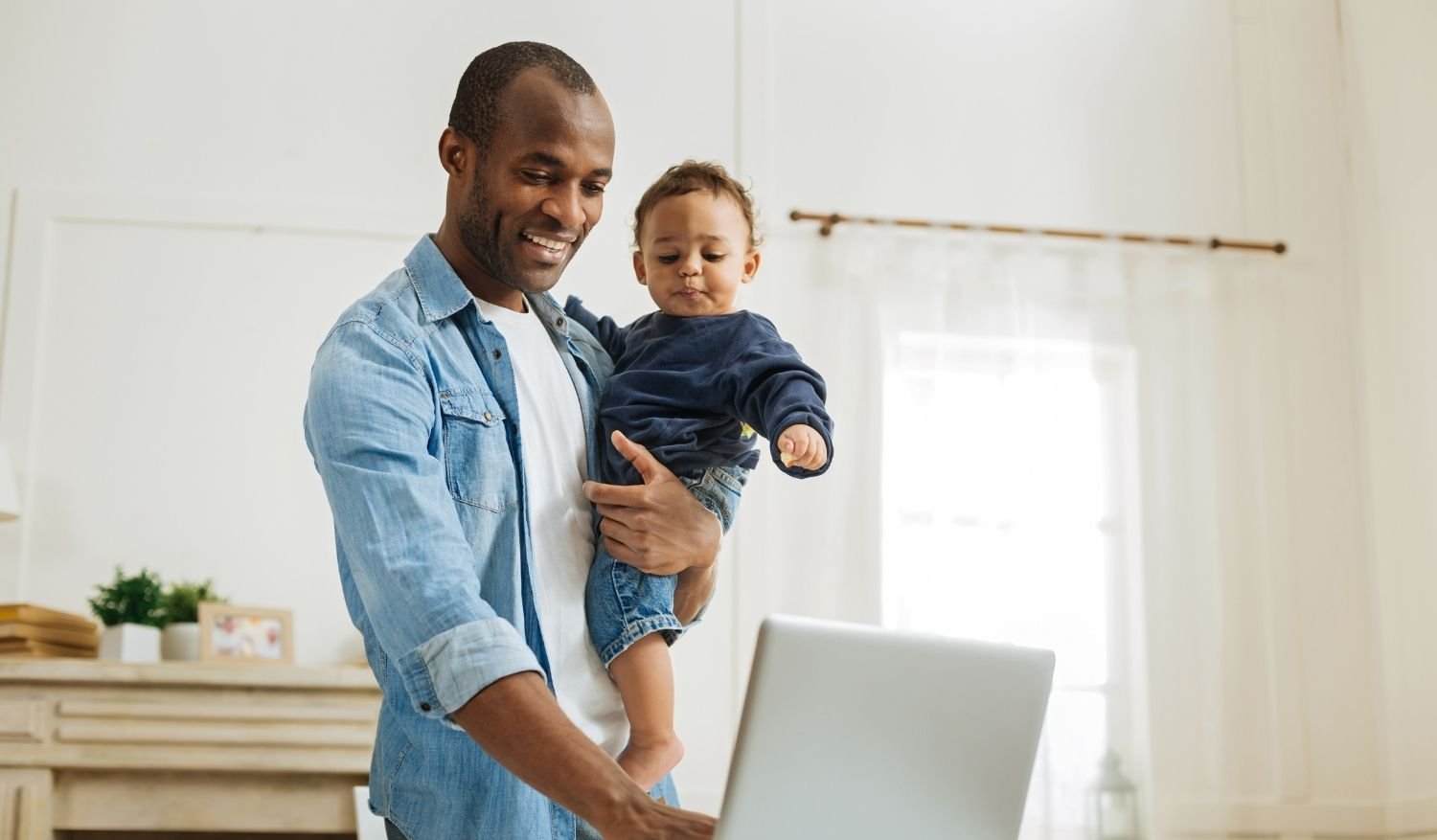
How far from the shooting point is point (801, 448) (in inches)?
61.9

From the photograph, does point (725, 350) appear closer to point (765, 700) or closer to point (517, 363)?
point (517, 363)

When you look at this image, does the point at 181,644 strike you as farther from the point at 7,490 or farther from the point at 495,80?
the point at 495,80

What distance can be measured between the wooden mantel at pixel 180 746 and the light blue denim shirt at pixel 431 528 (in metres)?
2.04

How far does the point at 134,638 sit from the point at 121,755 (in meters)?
0.28

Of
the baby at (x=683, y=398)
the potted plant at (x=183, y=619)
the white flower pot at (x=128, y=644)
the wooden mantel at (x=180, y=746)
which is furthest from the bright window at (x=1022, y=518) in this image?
the baby at (x=683, y=398)

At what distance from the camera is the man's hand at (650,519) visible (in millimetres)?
1526

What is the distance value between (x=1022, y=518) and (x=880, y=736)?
10.6 ft

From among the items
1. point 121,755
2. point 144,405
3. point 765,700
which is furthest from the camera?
point 144,405

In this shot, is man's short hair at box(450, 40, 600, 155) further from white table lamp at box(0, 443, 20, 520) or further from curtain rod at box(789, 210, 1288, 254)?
curtain rod at box(789, 210, 1288, 254)

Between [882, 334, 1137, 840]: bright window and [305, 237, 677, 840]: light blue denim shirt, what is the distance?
285 cm

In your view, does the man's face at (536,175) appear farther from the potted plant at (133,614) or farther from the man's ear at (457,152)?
the potted plant at (133,614)

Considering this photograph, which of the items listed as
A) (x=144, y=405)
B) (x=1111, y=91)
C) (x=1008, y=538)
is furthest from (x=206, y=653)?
(x=1111, y=91)

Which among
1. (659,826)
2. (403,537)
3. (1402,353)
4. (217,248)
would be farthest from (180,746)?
(1402,353)

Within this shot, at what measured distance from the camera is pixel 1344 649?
452 cm
